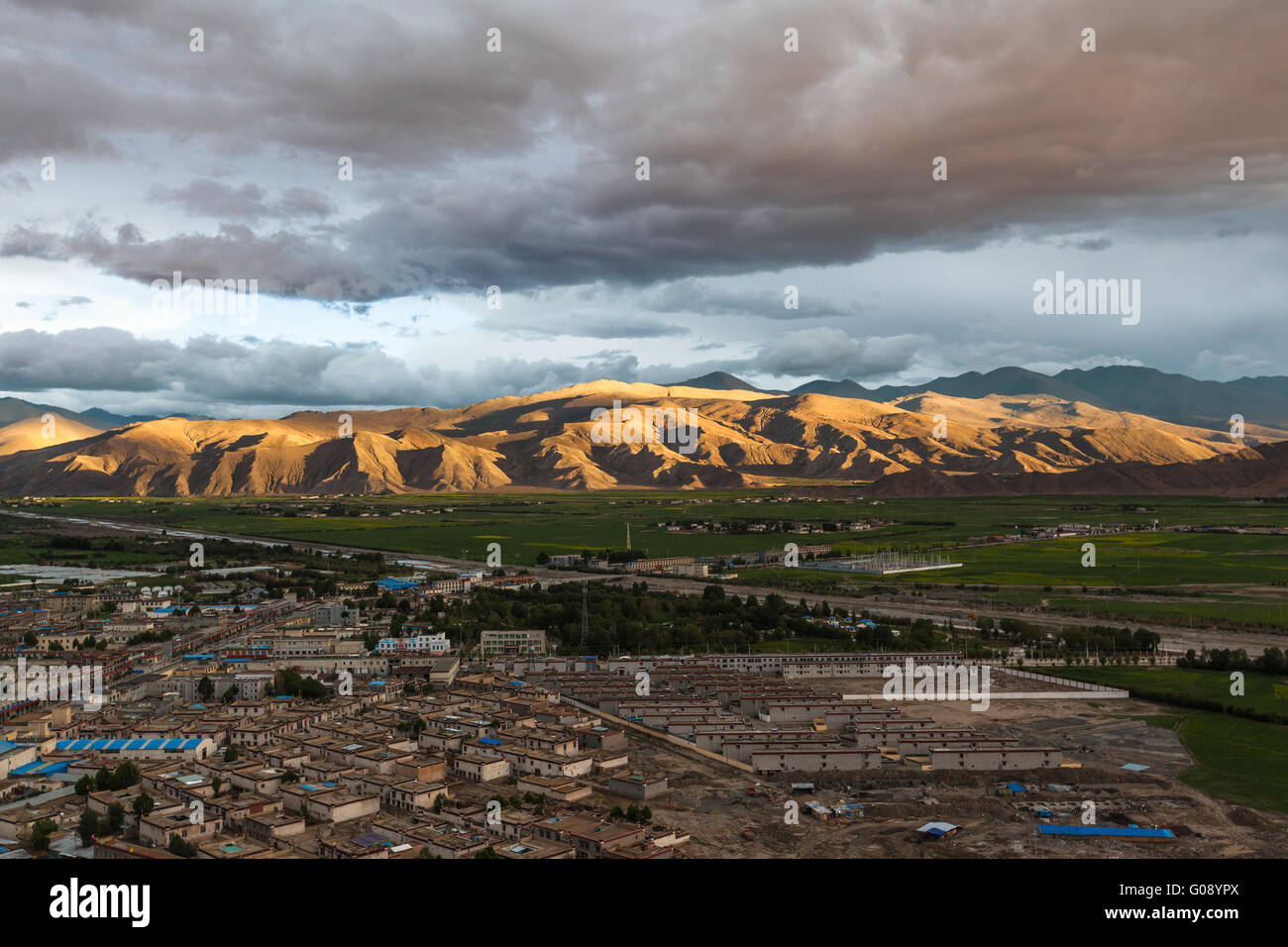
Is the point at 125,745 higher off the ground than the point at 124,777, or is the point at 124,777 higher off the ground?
the point at 124,777

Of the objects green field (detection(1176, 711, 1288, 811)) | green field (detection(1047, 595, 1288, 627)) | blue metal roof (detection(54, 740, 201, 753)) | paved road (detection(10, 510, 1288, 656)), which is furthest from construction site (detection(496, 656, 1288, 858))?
green field (detection(1047, 595, 1288, 627))

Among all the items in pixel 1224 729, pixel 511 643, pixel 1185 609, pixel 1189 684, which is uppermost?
pixel 1185 609

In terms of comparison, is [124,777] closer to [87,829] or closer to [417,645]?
[87,829]

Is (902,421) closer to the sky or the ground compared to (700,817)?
closer to the sky

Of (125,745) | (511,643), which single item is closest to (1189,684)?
(511,643)

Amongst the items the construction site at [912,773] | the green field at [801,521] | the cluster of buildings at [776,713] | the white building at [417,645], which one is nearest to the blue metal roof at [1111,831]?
the construction site at [912,773]

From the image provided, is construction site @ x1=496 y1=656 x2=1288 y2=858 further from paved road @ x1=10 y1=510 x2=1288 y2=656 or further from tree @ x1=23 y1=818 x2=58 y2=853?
tree @ x1=23 y1=818 x2=58 y2=853
